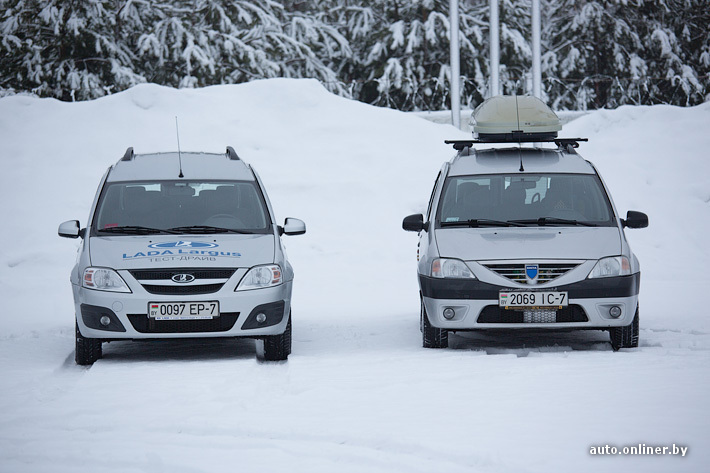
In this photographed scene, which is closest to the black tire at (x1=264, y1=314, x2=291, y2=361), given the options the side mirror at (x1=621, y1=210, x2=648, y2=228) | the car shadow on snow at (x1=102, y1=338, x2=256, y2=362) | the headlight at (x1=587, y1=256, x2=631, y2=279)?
the car shadow on snow at (x1=102, y1=338, x2=256, y2=362)

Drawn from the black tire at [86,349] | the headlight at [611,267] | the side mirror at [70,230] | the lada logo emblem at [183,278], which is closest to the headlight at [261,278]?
the lada logo emblem at [183,278]

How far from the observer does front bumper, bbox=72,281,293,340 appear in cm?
921

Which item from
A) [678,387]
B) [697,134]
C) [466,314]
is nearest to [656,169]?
[697,134]

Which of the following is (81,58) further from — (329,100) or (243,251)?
(243,251)

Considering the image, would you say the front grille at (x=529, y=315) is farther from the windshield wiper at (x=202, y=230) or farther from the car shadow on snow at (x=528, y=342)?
the windshield wiper at (x=202, y=230)

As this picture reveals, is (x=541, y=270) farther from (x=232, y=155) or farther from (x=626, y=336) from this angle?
→ (x=232, y=155)

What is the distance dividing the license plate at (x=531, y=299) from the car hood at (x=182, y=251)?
1.98 m

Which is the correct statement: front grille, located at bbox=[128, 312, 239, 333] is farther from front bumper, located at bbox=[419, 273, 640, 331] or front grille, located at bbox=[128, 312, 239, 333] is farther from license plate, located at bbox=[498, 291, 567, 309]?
license plate, located at bbox=[498, 291, 567, 309]

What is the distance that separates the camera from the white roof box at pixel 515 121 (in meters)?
11.8

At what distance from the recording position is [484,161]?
36.6 ft

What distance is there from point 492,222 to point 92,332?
3632 mm

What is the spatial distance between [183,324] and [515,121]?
14.4 ft

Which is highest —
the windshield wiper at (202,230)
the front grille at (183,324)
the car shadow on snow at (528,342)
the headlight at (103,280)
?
the windshield wiper at (202,230)

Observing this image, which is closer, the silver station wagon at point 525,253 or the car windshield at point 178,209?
the silver station wagon at point 525,253
